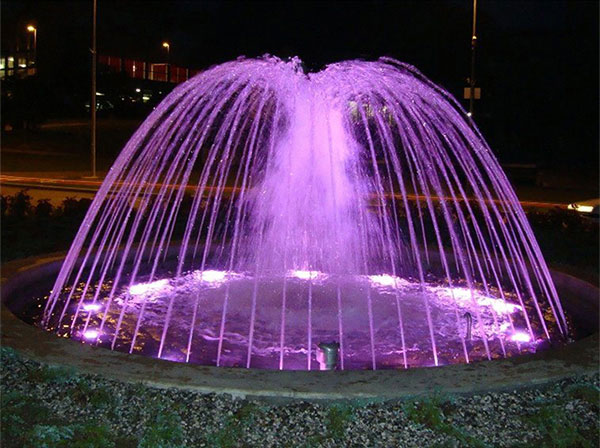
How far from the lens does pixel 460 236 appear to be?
1302 cm

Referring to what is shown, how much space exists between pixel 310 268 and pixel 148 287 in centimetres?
229

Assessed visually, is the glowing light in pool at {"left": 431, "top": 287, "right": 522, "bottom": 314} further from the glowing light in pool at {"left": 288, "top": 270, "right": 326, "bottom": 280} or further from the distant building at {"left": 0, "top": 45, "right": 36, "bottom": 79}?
the distant building at {"left": 0, "top": 45, "right": 36, "bottom": 79}

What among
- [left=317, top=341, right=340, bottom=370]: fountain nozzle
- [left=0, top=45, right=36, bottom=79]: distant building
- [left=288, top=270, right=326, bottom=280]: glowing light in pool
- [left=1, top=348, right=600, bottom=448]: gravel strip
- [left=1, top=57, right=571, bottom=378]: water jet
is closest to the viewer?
[left=1, top=348, right=600, bottom=448]: gravel strip

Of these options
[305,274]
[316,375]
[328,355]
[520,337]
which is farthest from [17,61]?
[316,375]

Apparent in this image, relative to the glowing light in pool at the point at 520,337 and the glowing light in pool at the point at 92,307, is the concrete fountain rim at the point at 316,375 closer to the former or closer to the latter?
the glowing light in pool at the point at 520,337

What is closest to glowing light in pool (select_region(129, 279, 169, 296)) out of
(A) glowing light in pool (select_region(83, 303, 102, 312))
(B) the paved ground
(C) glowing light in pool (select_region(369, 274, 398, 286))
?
(A) glowing light in pool (select_region(83, 303, 102, 312))

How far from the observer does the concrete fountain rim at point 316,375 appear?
5.25 m

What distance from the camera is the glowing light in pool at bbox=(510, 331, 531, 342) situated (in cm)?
812

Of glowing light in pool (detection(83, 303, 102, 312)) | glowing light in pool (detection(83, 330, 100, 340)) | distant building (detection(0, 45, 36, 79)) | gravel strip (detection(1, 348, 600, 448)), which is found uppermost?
distant building (detection(0, 45, 36, 79))

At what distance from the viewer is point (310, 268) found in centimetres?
1059

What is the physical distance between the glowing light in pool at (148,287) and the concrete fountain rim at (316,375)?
138 inches

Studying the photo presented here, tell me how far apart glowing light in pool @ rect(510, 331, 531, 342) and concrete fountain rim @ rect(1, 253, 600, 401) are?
1.74 meters

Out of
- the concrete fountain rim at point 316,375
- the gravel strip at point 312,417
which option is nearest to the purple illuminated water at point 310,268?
the concrete fountain rim at point 316,375

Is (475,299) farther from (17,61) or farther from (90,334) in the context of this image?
(17,61)
